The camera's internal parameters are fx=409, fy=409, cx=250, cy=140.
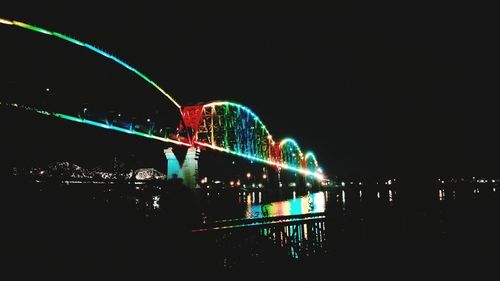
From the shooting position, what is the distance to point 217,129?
70.6m

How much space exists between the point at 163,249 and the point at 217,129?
63.3 meters

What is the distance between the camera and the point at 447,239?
13328mm

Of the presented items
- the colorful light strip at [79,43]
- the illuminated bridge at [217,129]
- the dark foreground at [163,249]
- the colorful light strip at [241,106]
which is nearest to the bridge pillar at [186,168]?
the illuminated bridge at [217,129]

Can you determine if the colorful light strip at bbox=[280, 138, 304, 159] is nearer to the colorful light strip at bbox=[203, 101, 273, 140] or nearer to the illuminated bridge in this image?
the illuminated bridge

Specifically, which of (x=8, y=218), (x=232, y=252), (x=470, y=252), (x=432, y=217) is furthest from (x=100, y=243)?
(x=432, y=217)

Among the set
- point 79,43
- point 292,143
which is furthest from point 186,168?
point 292,143

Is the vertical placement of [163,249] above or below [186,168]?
below

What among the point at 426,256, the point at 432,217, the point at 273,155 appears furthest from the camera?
the point at 273,155

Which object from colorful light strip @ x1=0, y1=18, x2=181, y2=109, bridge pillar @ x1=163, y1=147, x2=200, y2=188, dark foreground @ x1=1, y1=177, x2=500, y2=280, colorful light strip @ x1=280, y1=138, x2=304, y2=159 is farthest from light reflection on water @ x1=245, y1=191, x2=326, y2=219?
colorful light strip @ x1=280, y1=138, x2=304, y2=159

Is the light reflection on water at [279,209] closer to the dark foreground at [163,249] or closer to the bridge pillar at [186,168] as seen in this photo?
the bridge pillar at [186,168]

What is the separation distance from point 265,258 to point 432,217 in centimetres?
818

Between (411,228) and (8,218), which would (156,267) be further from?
(411,228)

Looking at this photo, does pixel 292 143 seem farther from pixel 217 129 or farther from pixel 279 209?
pixel 279 209

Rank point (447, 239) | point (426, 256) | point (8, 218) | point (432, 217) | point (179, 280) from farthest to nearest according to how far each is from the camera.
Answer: point (432, 217)
point (447, 239)
point (426, 256)
point (179, 280)
point (8, 218)
